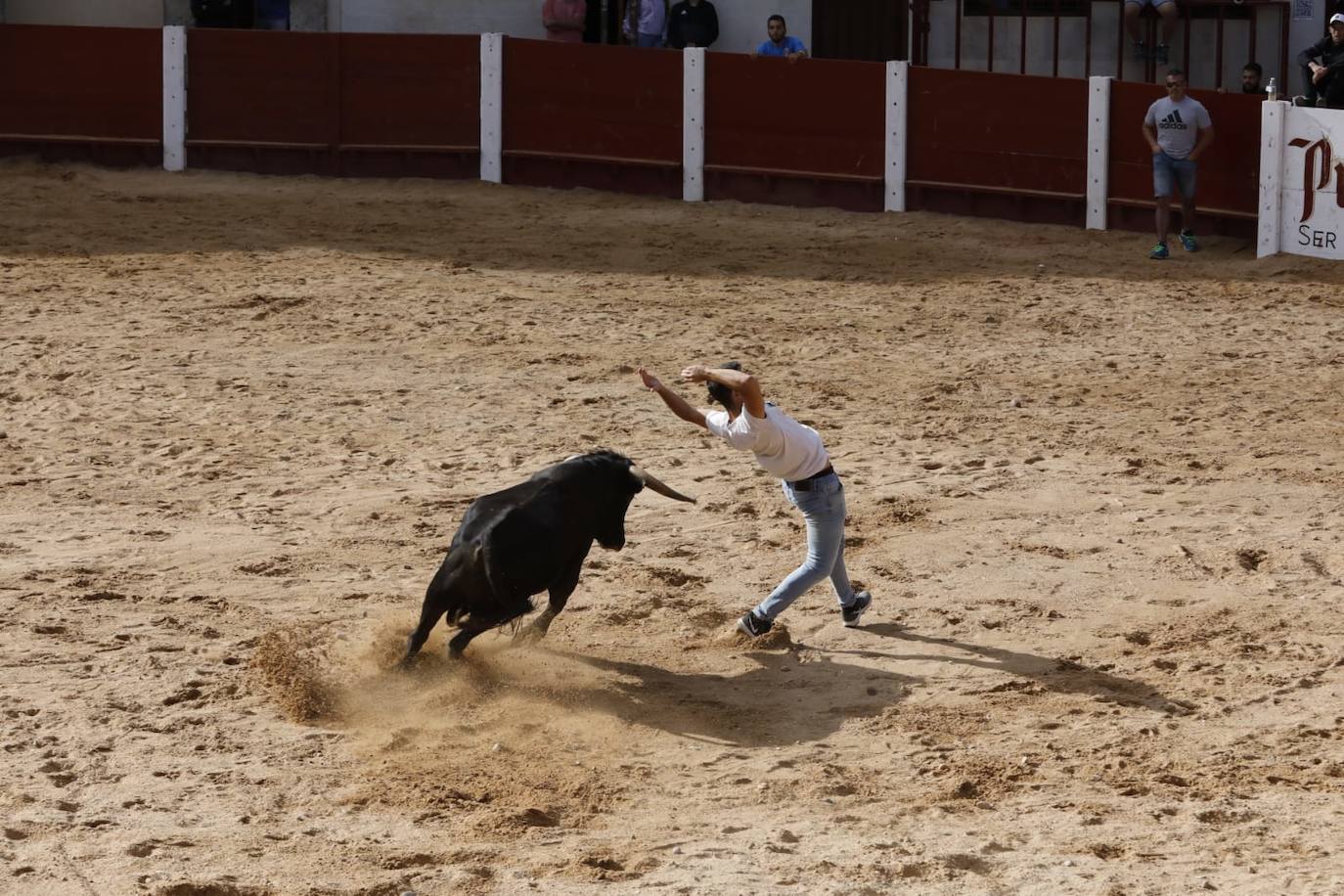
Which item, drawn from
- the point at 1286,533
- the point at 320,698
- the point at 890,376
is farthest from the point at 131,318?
the point at 1286,533

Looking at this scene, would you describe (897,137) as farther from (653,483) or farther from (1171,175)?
(653,483)

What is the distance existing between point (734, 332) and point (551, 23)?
25.3 feet

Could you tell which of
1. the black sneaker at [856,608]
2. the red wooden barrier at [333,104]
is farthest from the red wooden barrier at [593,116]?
the black sneaker at [856,608]

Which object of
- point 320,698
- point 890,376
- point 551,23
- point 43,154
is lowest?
point 320,698

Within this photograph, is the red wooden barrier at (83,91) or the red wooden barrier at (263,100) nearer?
the red wooden barrier at (83,91)

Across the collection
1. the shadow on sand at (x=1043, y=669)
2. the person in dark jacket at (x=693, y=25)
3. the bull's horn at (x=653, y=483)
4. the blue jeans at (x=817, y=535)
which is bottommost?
the shadow on sand at (x=1043, y=669)

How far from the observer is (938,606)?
25.1 feet

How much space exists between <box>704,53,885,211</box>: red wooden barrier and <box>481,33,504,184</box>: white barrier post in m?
2.02

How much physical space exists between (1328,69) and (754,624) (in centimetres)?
997

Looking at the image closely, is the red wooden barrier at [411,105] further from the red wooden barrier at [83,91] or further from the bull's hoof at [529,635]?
the bull's hoof at [529,635]

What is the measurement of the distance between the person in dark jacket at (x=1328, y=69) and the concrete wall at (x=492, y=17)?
5.68m

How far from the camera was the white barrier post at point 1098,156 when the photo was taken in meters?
15.8

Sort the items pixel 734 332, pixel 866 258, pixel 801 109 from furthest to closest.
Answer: pixel 801 109 → pixel 866 258 → pixel 734 332

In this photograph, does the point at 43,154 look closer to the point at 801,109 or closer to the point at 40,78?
the point at 40,78
